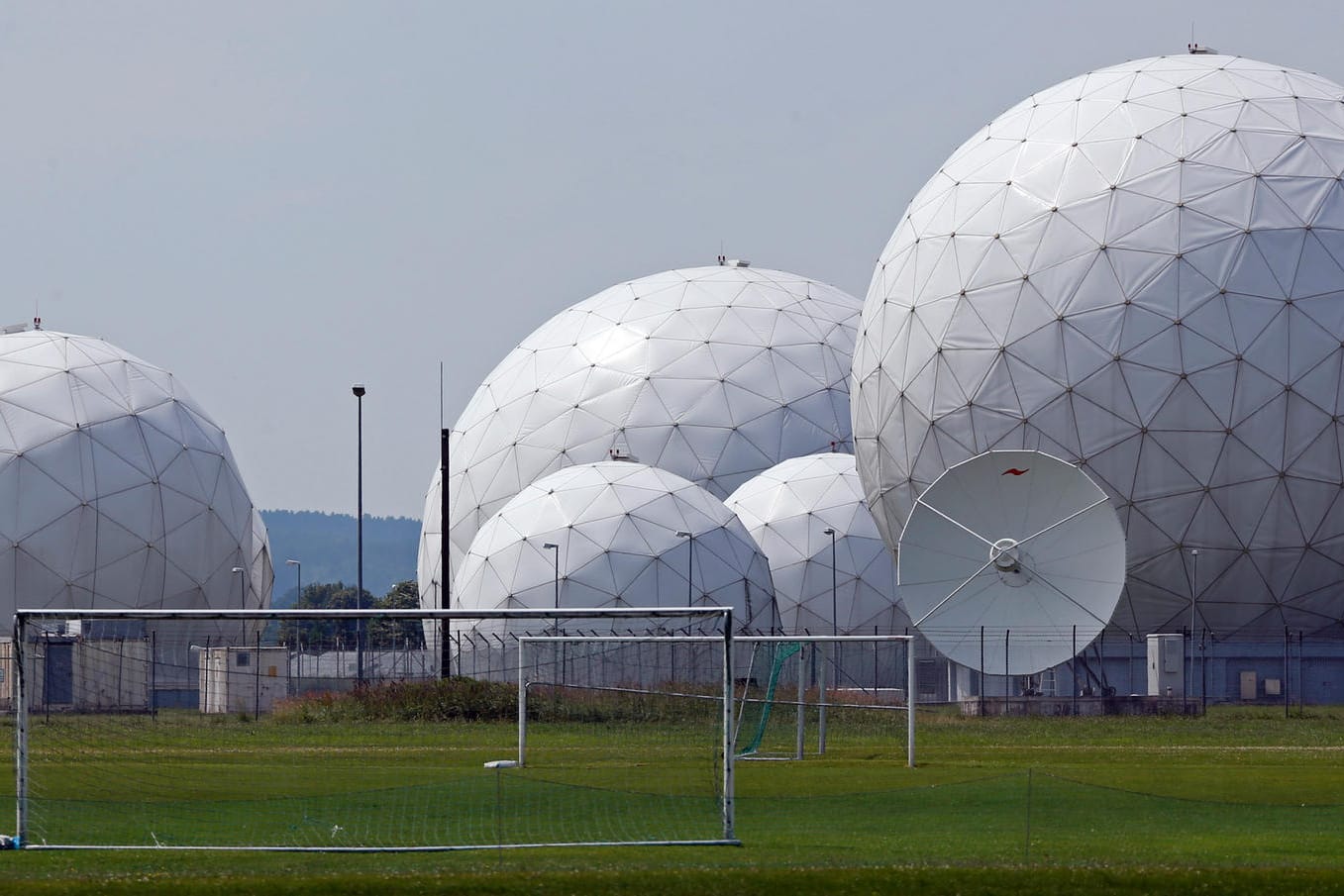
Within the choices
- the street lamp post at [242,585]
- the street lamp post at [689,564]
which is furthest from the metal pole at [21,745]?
the street lamp post at [242,585]

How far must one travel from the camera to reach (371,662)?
156ft

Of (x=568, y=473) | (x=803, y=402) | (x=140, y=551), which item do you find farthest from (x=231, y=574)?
(x=803, y=402)

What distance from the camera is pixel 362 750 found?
3428cm

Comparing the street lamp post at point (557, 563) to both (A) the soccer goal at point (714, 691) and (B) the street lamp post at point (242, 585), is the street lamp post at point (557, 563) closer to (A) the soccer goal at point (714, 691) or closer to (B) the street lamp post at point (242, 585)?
(A) the soccer goal at point (714, 691)

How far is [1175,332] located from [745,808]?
116ft

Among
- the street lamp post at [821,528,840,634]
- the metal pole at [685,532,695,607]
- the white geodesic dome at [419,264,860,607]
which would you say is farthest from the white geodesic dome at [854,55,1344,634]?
the white geodesic dome at [419,264,860,607]

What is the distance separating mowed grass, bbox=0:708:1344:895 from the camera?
17594 mm

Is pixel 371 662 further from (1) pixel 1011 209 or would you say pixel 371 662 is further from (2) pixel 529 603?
(1) pixel 1011 209

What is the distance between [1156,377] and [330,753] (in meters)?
30.2

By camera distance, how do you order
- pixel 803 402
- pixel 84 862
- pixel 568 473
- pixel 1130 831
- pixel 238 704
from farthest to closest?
pixel 803 402
pixel 568 473
pixel 238 704
pixel 1130 831
pixel 84 862

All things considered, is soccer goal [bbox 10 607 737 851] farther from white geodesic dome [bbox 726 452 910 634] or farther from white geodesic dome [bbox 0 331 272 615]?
white geodesic dome [bbox 726 452 910 634]

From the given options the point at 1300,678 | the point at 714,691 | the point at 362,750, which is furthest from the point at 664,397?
the point at 362,750

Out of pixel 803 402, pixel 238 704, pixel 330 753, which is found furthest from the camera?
pixel 803 402

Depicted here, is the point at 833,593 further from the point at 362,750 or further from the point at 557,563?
the point at 362,750
